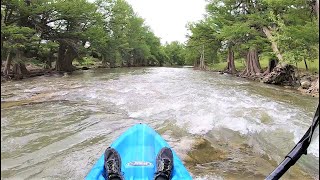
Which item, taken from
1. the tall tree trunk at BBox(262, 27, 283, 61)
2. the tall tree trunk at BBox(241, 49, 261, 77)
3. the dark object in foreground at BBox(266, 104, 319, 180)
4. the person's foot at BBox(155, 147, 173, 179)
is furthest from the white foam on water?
the tall tree trunk at BBox(241, 49, 261, 77)

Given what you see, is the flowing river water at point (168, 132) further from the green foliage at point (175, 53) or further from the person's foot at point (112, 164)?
the green foliage at point (175, 53)

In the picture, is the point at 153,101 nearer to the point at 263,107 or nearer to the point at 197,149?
the point at 263,107

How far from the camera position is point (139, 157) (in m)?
3.60

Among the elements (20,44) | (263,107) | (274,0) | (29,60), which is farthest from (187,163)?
(29,60)

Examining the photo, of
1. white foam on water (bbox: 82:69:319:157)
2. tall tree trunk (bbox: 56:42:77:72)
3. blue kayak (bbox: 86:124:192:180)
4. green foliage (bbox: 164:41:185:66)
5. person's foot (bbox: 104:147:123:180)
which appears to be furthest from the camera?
green foliage (bbox: 164:41:185:66)

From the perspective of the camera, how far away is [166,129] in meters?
6.34

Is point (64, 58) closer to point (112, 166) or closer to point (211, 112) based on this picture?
point (211, 112)

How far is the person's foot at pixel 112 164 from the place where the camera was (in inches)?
123

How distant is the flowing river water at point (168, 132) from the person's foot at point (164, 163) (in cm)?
79

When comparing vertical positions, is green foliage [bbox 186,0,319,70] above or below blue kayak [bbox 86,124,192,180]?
above

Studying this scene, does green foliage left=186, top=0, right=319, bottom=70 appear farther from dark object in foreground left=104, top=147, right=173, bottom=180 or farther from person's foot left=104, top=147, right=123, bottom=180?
person's foot left=104, top=147, right=123, bottom=180

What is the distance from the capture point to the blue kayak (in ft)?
10.7

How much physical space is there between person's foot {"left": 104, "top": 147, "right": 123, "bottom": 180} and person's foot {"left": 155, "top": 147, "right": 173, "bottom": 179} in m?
0.41

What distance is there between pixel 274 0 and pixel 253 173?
42.4ft
